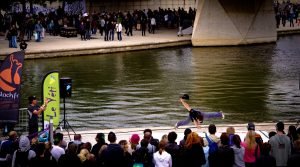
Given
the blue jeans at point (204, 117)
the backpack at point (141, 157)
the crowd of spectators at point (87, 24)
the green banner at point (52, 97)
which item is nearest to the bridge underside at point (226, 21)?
the crowd of spectators at point (87, 24)

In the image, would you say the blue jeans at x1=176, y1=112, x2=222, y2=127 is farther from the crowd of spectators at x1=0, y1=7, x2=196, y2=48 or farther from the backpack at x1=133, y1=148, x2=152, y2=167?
the crowd of spectators at x1=0, y1=7, x2=196, y2=48

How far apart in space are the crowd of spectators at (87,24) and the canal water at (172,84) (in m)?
4.30

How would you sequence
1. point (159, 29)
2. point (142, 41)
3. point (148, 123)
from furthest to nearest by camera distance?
point (159, 29) < point (142, 41) < point (148, 123)

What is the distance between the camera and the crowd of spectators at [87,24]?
44.1m

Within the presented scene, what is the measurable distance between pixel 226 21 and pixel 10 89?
28752mm

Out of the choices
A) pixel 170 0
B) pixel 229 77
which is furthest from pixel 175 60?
pixel 170 0

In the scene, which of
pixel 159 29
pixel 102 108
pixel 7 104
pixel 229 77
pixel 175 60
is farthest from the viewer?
pixel 159 29

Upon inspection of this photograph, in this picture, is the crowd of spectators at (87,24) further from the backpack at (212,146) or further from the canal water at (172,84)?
the backpack at (212,146)

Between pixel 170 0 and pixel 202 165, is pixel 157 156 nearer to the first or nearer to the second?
pixel 202 165

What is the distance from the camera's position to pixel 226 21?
44.2 meters

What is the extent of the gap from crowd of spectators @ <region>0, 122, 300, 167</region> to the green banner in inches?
163

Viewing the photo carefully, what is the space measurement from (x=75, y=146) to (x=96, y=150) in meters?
0.82

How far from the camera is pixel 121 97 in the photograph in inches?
1003

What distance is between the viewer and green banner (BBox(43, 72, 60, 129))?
16.8 metres
